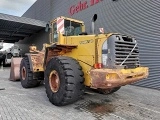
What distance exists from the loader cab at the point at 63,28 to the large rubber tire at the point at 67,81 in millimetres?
1284

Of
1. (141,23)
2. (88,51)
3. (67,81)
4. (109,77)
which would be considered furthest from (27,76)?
(141,23)

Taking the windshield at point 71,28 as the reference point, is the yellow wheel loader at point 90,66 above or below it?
below

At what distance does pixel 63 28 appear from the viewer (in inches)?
263

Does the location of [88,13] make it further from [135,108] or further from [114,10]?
[135,108]

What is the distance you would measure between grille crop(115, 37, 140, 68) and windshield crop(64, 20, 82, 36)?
1.98 m

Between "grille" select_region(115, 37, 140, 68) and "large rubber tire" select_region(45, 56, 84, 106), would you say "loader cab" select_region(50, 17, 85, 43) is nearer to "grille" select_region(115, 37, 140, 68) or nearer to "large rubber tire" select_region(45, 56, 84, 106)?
"large rubber tire" select_region(45, 56, 84, 106)

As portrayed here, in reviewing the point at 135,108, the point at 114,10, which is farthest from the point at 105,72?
the point at 114,10

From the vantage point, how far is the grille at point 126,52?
5227 mm

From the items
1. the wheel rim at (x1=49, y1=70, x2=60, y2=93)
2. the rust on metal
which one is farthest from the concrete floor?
the rust on metal

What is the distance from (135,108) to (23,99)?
356cm

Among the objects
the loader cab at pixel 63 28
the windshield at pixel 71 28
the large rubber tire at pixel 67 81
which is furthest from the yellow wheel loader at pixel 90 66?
the windshield at pixel 71 28

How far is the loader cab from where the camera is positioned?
660 cm

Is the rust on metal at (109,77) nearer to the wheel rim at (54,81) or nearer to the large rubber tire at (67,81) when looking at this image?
the large rubber tire at (67,81)

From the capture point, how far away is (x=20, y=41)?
1169 inches
